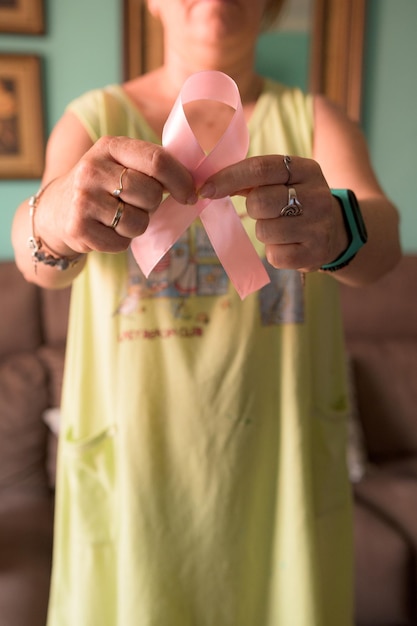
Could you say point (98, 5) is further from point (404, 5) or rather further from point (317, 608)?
point (317, 608)

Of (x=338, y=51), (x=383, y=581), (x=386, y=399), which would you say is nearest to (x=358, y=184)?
(x=383, y=581)

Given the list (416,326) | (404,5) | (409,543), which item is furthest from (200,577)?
(404,5)

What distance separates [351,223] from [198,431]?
317mm

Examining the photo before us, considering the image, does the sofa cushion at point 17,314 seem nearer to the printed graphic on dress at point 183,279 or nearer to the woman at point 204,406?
the woman at point 204,406

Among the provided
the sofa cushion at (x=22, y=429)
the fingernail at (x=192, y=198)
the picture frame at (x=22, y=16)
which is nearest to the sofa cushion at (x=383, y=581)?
the sofa cushion at (x=22, y=429)

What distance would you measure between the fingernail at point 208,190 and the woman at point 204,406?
0.62 ft

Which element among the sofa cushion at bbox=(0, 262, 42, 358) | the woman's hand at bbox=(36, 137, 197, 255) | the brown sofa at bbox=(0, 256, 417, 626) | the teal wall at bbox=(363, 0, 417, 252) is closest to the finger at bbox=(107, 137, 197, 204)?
the woman's hand at bbox=(36, 137, 197, 255)

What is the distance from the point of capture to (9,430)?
1515 mm

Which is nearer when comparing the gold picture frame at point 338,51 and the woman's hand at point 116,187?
the woman's hand at point 116,187

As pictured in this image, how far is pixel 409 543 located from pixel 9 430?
1.04 metres

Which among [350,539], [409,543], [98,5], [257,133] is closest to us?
[257,133]

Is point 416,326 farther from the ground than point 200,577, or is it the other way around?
point 416,326

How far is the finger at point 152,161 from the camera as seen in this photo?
415 mm

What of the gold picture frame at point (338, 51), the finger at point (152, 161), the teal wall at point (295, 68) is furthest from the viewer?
the gold picture frame at point (338, 51)
